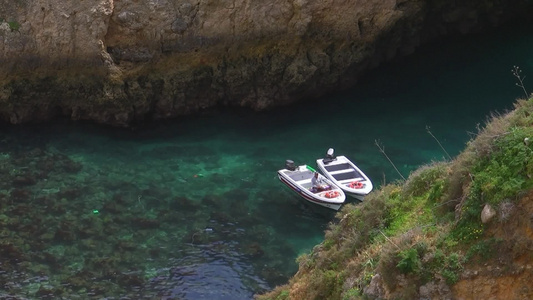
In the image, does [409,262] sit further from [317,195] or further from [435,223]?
[317,195]

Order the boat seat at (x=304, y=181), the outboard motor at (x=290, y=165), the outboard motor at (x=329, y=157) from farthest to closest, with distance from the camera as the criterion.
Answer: the outboard motor at (x=329, y=157) → the outboard motor at (x=290, y=165) → the boat seat at (x=304, y=181)

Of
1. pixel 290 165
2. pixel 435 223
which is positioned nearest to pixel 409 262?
pixel 435 223

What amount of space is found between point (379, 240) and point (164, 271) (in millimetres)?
10786

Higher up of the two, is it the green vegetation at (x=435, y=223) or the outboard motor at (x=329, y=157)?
the green vegetation at (x=435, y=223)

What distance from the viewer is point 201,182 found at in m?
29.4

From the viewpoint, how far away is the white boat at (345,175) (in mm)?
28344

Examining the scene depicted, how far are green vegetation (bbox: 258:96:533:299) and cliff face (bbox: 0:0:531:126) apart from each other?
18.4 meters

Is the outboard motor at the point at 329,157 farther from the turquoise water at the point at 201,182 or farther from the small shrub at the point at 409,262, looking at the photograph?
the small shrub at the point at 409,262

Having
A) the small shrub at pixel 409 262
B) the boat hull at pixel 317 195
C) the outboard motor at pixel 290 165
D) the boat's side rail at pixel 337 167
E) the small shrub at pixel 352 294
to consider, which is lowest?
the boat hull at pixel 317 195

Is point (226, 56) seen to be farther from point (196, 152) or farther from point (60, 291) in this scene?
point (60, 291)

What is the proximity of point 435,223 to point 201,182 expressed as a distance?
16.4 m

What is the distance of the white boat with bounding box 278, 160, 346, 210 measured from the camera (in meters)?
27.7

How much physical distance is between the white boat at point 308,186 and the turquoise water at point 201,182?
0.50m

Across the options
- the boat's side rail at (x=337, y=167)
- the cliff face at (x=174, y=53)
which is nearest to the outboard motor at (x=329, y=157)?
the boat's side rail at (x=337, y=167)
